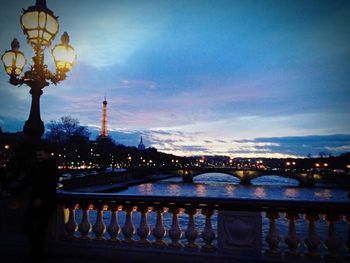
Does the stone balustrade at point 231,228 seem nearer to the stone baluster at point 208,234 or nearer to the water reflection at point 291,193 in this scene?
the stone baluster at point 208,234

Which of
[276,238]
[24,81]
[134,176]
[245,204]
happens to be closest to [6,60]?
[24,81]

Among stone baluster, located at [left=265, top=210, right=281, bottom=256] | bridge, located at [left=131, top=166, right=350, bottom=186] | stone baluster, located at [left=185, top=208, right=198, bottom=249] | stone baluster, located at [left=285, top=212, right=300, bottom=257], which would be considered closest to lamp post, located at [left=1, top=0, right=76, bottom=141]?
stone baluster, located at [left=185, top=208, right=198, bottom=249]

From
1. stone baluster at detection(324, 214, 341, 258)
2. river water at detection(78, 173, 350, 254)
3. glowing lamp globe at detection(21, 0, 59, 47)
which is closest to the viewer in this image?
stone baluster at detection(324, 214, 341, 258)

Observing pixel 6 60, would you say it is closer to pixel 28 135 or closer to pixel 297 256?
pixel 28 135

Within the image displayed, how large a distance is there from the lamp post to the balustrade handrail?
1.47 meters

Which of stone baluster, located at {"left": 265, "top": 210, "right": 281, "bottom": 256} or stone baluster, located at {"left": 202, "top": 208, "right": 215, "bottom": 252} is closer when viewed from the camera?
stone baluster, located at {"left": 265, "top": 210, "right": 281, "bottom": 256}

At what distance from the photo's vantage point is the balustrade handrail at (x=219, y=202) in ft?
15.9

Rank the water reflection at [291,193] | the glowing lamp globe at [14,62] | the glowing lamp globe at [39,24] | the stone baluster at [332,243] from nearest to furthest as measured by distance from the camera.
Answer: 1. the stone baluster at [332,243]
2. the glowing lamp globe at [39,24]
3. the glowing lamp globe at [14,62]
4. the water reflection at [291,193]

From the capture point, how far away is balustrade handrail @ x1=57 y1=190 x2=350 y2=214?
4.85 meters

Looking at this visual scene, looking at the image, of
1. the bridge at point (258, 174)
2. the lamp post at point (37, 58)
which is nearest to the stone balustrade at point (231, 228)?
the lamp post at point (37, 58)

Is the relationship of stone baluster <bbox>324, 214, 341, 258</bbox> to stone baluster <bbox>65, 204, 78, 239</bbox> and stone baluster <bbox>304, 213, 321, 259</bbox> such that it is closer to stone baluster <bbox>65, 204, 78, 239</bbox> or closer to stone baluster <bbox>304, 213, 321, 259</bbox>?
stone baluster <bbox>304, 213, 321, 259</bbox>

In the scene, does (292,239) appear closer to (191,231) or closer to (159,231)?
(191,231)

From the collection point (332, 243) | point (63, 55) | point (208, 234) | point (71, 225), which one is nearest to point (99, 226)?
point (71, 225)

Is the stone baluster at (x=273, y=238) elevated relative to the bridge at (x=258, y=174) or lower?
elevated
